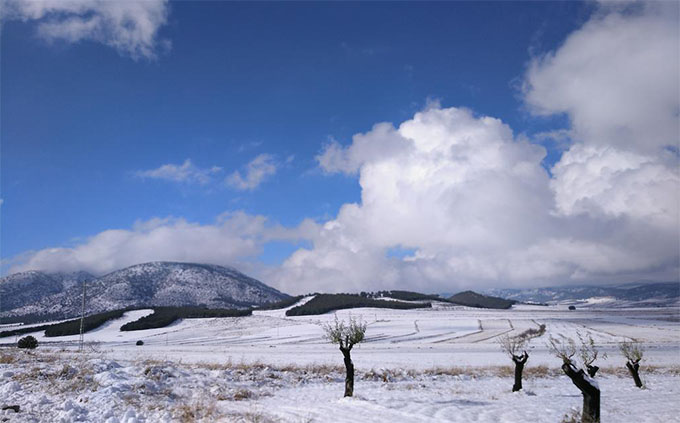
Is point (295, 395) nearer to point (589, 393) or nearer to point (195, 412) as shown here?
point (195, 412)

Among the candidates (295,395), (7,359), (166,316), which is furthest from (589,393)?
(166,316)

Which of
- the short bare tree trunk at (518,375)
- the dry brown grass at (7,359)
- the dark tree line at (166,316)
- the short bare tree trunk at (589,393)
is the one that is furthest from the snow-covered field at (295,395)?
the dark tree line at (166,316)

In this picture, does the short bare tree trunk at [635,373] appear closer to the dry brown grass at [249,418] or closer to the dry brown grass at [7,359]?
the dry brown grass at [249,418]

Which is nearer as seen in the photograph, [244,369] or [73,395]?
[73,395]

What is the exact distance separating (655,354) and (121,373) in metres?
68.1

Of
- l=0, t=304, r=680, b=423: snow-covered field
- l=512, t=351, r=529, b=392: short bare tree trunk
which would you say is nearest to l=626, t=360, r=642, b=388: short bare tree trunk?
l=0, t=304, r=680, b=423: snow-covered field

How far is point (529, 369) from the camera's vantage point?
3956 cm

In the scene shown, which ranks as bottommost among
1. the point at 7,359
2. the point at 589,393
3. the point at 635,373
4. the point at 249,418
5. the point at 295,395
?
the point at 635,373

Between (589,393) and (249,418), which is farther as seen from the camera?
(589,393)

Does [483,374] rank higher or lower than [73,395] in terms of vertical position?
lower

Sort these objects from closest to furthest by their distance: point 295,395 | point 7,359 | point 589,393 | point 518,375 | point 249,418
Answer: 1. point 249,418
2. point 589,393
3. point 295,395
4. point 7,359
5. point 518,375

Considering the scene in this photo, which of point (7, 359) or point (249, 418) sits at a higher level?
point (7, 359)

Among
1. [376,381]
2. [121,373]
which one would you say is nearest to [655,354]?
[376,381]

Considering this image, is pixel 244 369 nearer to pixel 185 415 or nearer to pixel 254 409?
pixel 254 409
